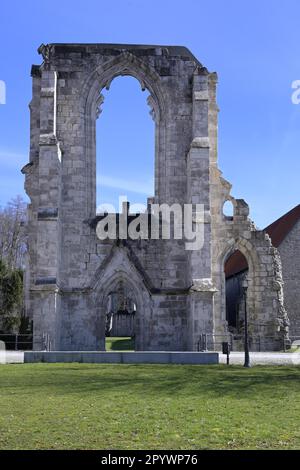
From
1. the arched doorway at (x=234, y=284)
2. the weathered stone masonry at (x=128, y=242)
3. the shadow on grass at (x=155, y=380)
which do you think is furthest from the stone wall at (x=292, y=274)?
the shadow on grass at (x=155, y=380)

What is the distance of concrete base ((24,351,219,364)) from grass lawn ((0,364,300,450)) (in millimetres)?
1989

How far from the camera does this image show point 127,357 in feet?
60.4

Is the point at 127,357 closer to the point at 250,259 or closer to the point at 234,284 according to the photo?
the point at 250,259

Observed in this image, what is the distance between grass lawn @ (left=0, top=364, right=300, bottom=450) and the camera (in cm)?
781

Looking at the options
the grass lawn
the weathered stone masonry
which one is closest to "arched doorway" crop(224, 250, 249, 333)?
the weathered stone masonry

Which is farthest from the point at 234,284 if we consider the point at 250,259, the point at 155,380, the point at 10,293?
the point at 155,380

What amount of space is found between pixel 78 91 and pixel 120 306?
23175mm

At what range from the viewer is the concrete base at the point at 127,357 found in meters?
18.2

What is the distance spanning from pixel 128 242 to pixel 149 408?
43.5 feet

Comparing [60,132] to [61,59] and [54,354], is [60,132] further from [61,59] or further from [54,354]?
[54,354]

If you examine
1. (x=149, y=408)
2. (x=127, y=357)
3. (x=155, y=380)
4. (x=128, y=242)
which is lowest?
(x=149, y=408)

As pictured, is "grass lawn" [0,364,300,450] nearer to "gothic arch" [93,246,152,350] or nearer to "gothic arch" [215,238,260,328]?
"gothic arch" [93,246,152,350]

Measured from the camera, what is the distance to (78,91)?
23797 millimetres
